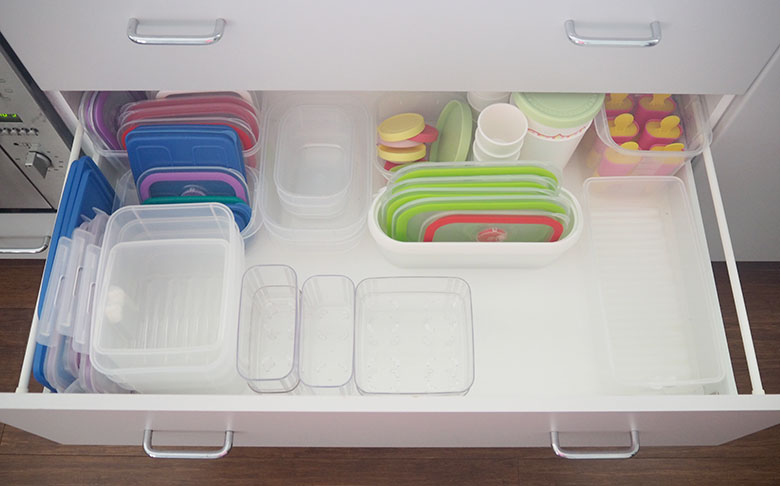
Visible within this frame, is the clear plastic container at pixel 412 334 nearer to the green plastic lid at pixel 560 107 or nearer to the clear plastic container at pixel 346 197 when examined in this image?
the clear plastic container at pixel 346 197

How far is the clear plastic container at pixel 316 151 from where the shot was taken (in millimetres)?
1086

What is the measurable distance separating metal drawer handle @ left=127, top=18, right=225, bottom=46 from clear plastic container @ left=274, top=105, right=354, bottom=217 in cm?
28

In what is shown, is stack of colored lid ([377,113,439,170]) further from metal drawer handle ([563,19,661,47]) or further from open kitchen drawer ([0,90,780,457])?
metal drawer handle ([563,19,661,47])

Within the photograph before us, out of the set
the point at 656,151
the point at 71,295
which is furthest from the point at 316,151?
the point at 656,151

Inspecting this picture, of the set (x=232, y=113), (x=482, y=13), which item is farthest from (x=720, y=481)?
(x=232, y=113)

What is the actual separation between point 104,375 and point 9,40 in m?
0.47

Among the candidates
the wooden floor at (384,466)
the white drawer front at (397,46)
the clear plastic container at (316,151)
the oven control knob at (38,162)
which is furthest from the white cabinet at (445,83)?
the wooden floor at (384,466)

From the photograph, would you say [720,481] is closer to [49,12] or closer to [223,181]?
[223,181]

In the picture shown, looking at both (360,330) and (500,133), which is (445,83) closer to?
→ (500,133)

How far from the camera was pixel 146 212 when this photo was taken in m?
0.98

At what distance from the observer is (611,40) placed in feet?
2.73

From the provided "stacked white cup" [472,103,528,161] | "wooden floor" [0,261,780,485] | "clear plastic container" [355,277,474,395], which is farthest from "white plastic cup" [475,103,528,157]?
"wooden floor" [0,261,780,485]

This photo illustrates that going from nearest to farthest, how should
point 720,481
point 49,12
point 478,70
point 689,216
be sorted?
point 49,12 < point 478,70 < point 689,216 < point 720,481

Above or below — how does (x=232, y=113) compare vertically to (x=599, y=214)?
above
